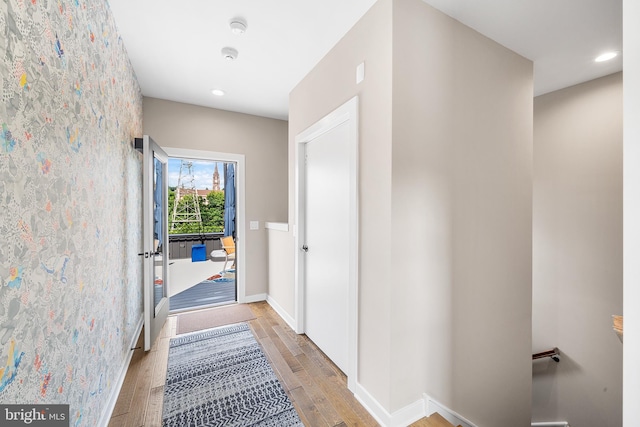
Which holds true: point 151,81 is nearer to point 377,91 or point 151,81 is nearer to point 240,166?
point 240,166

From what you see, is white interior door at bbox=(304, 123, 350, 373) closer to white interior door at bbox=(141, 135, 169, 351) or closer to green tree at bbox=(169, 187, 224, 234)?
white interior door at bbox=(141, 135, 169, 351)

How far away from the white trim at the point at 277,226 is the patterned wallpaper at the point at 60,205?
1555 mm

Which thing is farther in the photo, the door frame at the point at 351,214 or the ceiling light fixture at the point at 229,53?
the ceiling light fixture at the point at 229,53

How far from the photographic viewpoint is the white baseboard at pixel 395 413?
151 centimetres

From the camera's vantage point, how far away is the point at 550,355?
2730 millimetres

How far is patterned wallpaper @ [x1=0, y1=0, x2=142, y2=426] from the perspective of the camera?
2.52ft

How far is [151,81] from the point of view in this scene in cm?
272

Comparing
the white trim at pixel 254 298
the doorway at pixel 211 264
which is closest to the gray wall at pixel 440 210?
the doorway at pixel 211 264

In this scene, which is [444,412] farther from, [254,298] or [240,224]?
[240,224]

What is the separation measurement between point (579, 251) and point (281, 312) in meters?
3.20

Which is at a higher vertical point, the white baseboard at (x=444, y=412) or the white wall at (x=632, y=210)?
the white wall at (x=632, y=210)

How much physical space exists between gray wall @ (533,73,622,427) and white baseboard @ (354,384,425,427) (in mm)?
2219

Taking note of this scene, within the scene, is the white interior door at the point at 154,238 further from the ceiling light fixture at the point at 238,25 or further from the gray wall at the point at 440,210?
the gray wall at the point at 440,210

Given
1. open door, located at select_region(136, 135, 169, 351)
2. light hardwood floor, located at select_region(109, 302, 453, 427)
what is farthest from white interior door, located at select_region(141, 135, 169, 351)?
light hardwood floor, located at select_region(109, 302, 453, 427)
